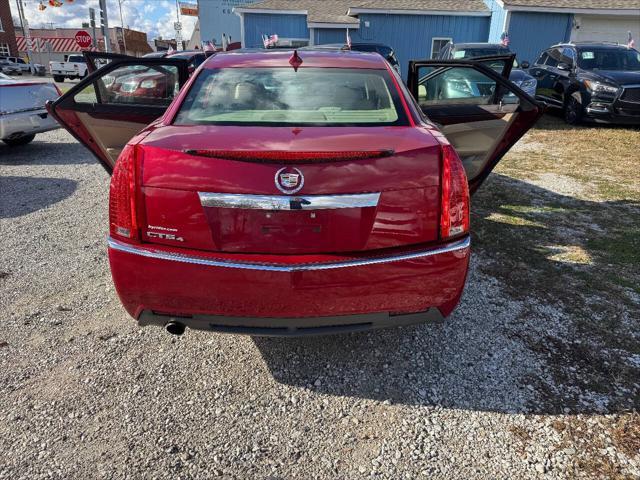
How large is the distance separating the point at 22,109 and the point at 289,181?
7707mm

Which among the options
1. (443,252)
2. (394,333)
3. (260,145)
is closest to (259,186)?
(260,145)

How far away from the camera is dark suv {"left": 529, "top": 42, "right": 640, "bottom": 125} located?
9.62m

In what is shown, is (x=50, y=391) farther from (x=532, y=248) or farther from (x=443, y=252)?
(x=532, y=248)

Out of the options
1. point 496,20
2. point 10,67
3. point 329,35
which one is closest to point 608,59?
point 496,20

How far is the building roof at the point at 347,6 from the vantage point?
20250 millimetres

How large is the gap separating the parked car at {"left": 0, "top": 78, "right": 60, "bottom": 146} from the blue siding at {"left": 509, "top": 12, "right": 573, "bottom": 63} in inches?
675

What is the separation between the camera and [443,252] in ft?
7.30

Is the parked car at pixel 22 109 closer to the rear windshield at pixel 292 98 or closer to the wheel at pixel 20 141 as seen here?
the wheel at pixel 20 141

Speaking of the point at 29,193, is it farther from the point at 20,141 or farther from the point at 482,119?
the point at 482,119

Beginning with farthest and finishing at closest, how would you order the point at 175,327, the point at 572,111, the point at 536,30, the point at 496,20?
the point at 496,20 < the point at 536,30 < the point at 572,111 < the point at 175,327

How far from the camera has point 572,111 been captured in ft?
35.1

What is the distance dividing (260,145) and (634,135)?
9.99m

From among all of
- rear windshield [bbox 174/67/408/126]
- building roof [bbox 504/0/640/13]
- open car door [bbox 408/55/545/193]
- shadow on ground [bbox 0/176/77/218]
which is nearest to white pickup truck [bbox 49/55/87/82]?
building roof [bbox 504/0/640/13]

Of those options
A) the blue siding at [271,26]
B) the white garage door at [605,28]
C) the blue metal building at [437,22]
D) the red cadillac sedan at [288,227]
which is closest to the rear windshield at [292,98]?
the red cadillac sedan at [288,227]
